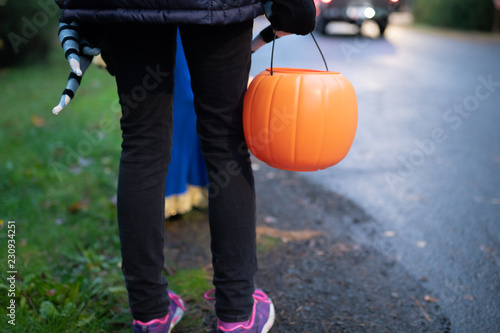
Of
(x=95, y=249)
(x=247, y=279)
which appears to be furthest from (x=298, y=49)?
(x=247, y=279)

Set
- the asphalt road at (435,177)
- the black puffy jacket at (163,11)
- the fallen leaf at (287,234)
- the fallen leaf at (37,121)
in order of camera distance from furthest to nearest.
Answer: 1. the fallen leaf at (37,121)
2. the fallen leaf at (287,234)
3. the asphalt road at (435,177)
4. the black puffy jacket at (163,11)

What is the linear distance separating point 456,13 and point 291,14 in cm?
1634

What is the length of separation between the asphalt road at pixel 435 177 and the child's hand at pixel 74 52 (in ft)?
5.07

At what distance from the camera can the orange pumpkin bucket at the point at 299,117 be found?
4.64 ft

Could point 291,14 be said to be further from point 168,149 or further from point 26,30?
point 26,30

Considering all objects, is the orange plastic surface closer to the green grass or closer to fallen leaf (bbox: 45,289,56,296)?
the green grass

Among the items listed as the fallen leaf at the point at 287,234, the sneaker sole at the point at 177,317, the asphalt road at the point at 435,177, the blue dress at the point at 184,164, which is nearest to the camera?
the sneaker sole at the point at 177,317

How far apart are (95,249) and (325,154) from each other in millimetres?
1340

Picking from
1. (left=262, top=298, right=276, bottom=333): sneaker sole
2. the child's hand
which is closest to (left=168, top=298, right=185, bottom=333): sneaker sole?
(left=262, top=298, right=276, bottom=333): sneaker sole
